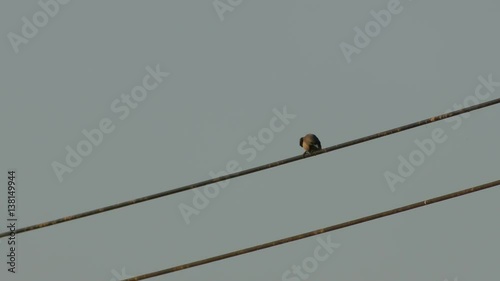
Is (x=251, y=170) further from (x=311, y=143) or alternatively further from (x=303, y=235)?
(x=311, y=143)

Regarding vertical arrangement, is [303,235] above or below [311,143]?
below

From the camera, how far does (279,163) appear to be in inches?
544

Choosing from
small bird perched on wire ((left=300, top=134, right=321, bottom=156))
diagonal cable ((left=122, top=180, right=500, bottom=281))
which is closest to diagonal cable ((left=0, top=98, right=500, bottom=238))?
diagonal cable ((left=122, top=180, right=500, bottom=281))

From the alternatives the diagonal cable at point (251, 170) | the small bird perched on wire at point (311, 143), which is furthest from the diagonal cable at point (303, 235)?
the small bird perched on wire at point (311, 143)

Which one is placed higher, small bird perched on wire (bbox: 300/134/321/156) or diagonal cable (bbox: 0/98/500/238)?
small bird perched on wire (bbox: 300/134/321/156)

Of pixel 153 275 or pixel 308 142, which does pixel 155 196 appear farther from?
pixel 308 142

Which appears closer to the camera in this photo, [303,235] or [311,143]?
[303,235]

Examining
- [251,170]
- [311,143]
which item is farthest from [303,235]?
[311,143]

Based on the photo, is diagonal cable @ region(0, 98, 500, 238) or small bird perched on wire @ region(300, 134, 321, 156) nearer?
diagonal cable @ region(0, 98, 500, 238)

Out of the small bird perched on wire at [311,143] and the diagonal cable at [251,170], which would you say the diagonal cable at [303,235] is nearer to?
the diagonal cable at [251,170]

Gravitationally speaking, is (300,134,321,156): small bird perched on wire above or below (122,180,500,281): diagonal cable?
above

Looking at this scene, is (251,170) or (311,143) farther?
(311,143)

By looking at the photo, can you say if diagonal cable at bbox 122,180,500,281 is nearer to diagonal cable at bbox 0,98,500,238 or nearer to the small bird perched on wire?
diagonal cable at bbox 0,98,500,238

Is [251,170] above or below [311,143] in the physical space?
below
